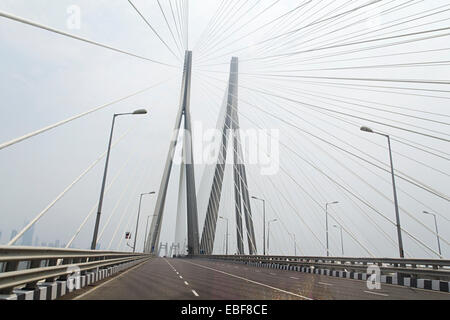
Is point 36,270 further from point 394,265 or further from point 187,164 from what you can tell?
point 187,164

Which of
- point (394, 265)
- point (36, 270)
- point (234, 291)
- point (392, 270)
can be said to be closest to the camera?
point (36, 270)

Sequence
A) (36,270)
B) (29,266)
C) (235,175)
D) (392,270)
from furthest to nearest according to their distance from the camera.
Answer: (235,175) → (392,270) → (29,266) → (36,270)

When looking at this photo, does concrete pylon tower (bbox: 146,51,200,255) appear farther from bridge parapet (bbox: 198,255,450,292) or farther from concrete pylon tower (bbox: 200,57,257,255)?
bridge parapet (bbox: 198,255,450,292)

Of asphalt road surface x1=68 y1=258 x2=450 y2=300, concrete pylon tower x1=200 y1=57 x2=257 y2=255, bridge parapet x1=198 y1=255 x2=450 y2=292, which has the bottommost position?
asphalt road surface x1=68 y1=258 x2=450 y2=300

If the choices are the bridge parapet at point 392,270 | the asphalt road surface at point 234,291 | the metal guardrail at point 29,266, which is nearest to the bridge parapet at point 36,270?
the metal guardrail at point 29,266

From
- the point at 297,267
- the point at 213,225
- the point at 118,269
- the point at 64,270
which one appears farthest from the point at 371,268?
the point at 213,225

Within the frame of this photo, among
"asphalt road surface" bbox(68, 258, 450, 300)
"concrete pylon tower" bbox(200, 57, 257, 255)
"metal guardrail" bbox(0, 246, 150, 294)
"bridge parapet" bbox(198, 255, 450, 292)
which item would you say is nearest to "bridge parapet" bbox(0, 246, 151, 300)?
"metal guardrail" bbox(0, 246, 150, 294)

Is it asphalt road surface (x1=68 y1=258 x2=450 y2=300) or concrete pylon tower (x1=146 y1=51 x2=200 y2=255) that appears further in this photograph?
concrete pylon tower (x1=146 y1=51 x2=200 y2=255)

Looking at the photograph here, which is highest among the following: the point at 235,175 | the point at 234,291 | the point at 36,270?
the point at 235,175

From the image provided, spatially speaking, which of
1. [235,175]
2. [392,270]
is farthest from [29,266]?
[235,175]
